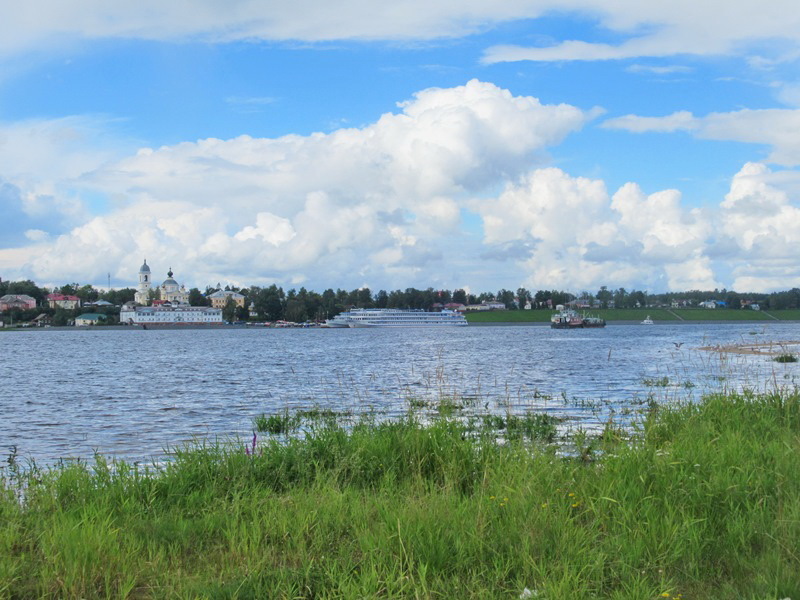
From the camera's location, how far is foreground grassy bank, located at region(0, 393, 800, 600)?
21.3 ft

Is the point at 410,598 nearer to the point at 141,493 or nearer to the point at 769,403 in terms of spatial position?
the point at 141,493

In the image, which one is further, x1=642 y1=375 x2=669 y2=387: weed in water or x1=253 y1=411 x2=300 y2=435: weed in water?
x1=642 y1=375 x2=669 y2=387: weed in water

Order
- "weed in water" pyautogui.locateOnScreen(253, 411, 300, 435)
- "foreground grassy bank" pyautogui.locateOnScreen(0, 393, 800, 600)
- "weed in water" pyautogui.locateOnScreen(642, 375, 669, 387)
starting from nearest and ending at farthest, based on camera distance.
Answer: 1. "foreground grassy bank" pyautogui.locateOnScreen(0, 393, 800, 600)
2. "weed in water" pyautogui.locateOnScreen(253, 411, 300, 435)
3. "weed in water" pyautogui.locateOnScreen(642, 375, 669, 387)

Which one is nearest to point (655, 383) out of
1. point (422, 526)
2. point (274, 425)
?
point (274, 425)

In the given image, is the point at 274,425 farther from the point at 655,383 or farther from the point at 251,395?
the point at 655,383

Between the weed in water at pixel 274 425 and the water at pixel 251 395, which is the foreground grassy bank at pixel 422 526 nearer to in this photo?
the water at pixel 251 395

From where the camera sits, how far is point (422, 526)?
23.6ft

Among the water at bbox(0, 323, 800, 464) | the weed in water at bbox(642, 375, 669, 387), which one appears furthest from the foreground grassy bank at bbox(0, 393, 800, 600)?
the weed in water at bbox(642, 375, 669, 387)

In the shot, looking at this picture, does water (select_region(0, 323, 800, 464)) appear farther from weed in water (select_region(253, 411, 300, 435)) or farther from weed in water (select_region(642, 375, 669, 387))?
weed in water (select_region(253, 411, 300, 435))

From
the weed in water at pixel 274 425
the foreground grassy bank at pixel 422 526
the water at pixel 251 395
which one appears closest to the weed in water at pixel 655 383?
the water at pixel 251 395

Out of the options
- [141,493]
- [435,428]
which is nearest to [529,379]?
[435,428]

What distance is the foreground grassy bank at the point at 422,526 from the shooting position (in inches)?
255

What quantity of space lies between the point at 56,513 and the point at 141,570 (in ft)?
7.28

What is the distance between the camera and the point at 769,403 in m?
14.6
